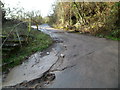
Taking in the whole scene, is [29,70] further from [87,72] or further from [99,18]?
[99,18]

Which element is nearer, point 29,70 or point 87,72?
point 87,72

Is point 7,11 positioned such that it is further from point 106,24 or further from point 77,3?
point 106,24

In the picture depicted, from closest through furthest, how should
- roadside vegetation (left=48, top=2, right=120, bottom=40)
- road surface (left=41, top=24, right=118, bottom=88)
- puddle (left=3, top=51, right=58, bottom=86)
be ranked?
road surface (left=41, top=24, right=118, bottom=88) < puddle (left=3, top=51, right=58, bottom=86) < roadside vegetation (left=48, top=2, right=120, bottom=40)

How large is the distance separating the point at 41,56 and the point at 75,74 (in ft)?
10.0

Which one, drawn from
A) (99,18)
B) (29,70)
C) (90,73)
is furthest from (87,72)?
(99,18)

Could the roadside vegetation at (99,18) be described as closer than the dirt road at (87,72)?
No

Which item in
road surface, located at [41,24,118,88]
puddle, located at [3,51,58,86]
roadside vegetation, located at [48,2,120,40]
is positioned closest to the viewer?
road surface, located at [41,24,118,88]

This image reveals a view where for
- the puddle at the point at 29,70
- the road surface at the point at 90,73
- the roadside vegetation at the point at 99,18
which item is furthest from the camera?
the roadside vegetation at the point at 99,18

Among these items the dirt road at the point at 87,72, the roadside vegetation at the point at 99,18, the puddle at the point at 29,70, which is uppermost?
the roadside vegetation at the point at 99,18

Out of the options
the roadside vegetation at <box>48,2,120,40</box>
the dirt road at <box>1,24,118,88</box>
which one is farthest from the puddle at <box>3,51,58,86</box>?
the roadside vegetation at <box>48,2,120,40</box>

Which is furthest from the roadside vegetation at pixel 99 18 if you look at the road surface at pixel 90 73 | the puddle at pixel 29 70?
the puddle at pixel 29 70

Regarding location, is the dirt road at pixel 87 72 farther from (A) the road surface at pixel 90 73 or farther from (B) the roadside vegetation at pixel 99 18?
(B) the roadside vegetation at pixel 99 18

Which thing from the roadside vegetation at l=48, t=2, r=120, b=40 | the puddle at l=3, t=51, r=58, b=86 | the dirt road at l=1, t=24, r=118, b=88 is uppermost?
the roadside vegetation at l=48, t=2, r=120, b=40

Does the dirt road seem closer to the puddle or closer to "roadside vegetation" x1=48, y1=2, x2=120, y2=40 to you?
the puddle
